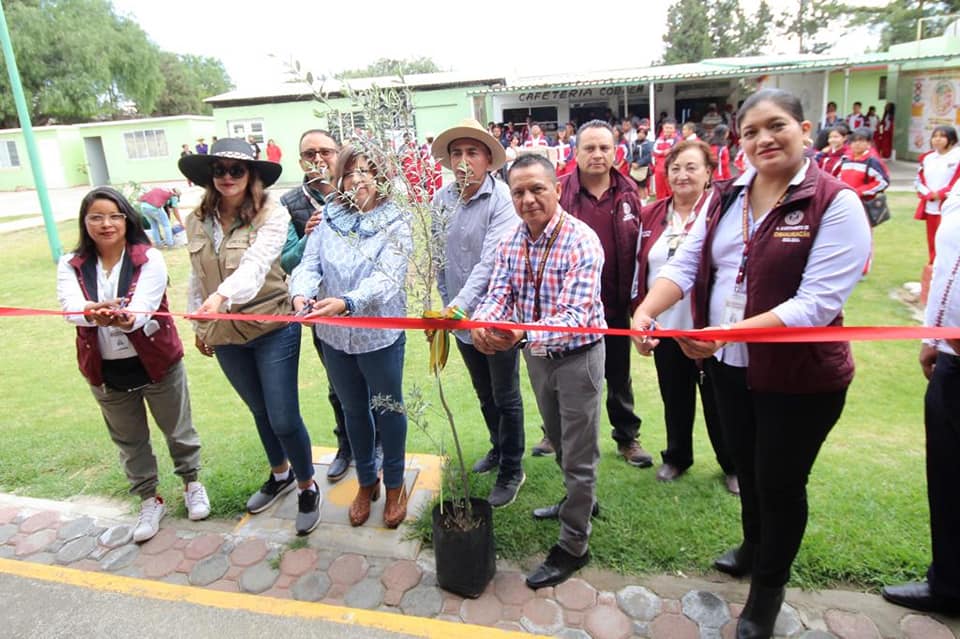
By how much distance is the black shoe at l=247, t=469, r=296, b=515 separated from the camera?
3658 millimetres

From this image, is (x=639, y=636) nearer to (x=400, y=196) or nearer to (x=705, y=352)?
(x=705, y=352)

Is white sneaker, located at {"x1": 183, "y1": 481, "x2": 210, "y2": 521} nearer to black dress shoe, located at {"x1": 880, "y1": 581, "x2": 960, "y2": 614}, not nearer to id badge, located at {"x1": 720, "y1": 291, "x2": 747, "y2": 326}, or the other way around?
id badge, located at {"x1": 720, "y1": 291, "x2": 747, "y2": 326}

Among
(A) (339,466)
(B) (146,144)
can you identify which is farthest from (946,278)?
(B) (146,144)

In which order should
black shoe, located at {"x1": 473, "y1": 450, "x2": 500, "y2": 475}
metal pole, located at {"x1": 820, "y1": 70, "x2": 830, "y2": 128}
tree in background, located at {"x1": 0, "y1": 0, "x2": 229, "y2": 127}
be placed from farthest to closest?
tree in background, located at {"x1": 0, "y1": 0, "x2": 229, "y2": 127}
metal pole, located at {"x1": 820, "y1": 70, "x2": 830, "y2": 128}
black shoe, located at {"x1": 473, "y1": 450, "x2": 500, "y2": 475}

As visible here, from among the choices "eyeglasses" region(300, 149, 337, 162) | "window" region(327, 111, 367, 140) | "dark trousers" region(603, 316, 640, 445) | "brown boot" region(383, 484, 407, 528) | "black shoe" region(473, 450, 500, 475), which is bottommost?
"black shoe" region(473, 450, 500, 475)

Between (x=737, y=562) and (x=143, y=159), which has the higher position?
(x=143, y=159)

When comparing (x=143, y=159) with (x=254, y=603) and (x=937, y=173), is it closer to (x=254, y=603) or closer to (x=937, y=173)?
(x=937, y=173)

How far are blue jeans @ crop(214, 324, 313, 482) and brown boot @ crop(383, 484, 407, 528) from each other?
496 millimetres

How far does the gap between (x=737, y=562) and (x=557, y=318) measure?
4.61 feet

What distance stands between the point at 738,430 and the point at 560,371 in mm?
764

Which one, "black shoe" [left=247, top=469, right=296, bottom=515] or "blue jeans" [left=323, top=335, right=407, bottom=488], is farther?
"black shoe" [left=247, top=469, right=296, bottom=515]

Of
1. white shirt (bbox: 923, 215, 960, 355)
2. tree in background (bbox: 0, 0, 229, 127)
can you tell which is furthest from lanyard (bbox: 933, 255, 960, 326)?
tree in background (bbox: 0, 0, 229, 127)

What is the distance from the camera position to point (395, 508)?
135 inches

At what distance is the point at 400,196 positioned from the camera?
8.18ft
